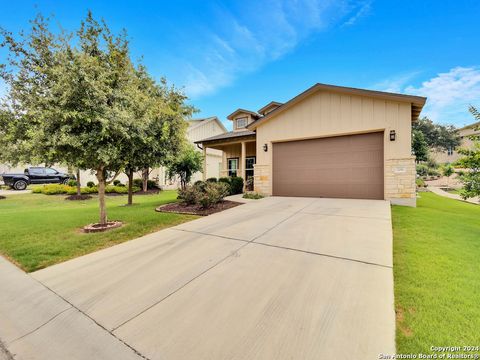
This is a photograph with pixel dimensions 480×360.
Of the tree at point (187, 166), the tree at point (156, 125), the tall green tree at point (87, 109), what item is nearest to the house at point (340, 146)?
the tree at point (156, 125)

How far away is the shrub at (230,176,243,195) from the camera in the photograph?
37.3ft

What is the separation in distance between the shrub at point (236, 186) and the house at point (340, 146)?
5.09 ft

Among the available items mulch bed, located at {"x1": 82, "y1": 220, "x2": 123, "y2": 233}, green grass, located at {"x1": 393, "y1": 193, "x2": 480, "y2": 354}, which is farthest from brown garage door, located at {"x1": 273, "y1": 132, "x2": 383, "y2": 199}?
mulch bed, located at {"x1": 82, "y1": 220, "x2": 123, "y2": 233}

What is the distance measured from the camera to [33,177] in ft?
60.3

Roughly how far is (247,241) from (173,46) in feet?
41.2

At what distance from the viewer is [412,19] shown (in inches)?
359

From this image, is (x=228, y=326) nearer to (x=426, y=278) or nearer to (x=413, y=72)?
(x=426, y=278)

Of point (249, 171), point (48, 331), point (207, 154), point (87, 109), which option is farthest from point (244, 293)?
point (207, 154)

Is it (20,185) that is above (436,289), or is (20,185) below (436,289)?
above

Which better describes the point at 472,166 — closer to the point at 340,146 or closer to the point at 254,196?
the point at 340,146

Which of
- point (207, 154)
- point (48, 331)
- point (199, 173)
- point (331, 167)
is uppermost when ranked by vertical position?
point (207, 154)

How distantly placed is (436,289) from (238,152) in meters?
13.2

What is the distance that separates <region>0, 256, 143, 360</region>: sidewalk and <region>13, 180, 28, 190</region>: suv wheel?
2133 cm

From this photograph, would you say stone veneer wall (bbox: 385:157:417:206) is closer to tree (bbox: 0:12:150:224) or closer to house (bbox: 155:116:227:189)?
tree (bbox: 0:12:150:224)
